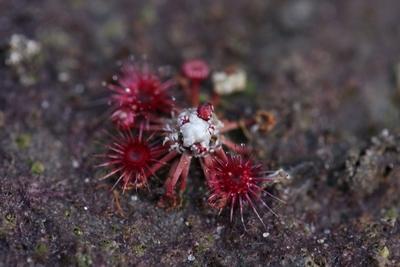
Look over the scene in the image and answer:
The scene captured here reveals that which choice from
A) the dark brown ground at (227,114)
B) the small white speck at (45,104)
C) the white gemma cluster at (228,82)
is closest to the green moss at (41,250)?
the dark brown ground at (227,114)

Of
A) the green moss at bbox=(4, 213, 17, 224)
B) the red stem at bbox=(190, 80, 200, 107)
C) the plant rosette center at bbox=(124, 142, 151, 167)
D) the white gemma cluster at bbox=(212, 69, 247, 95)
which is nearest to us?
the green moss at bbox=(4, 213, 17, 224)

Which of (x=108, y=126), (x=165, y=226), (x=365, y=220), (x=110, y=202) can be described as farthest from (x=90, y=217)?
(x=365, y=220)

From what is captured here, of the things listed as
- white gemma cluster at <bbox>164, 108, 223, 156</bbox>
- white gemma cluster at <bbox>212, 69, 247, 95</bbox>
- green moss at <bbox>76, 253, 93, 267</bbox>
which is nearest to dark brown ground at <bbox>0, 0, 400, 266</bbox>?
green moss at <bbox>76, 253, 93, 267</bbox>

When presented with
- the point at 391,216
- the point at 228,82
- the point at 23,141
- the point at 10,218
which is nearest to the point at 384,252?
the point at 391,216

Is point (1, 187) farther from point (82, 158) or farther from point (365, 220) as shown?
point (365, 220)

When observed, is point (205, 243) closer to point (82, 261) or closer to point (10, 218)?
point (82, 261)

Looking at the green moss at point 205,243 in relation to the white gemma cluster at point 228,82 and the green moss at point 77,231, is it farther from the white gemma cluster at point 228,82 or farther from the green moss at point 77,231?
the white gemma cluster at point 228,82

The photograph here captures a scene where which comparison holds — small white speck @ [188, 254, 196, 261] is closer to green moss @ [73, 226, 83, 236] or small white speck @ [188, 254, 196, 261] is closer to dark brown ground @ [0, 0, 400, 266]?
dark brown ground @ [0, 0, 400, 266]
